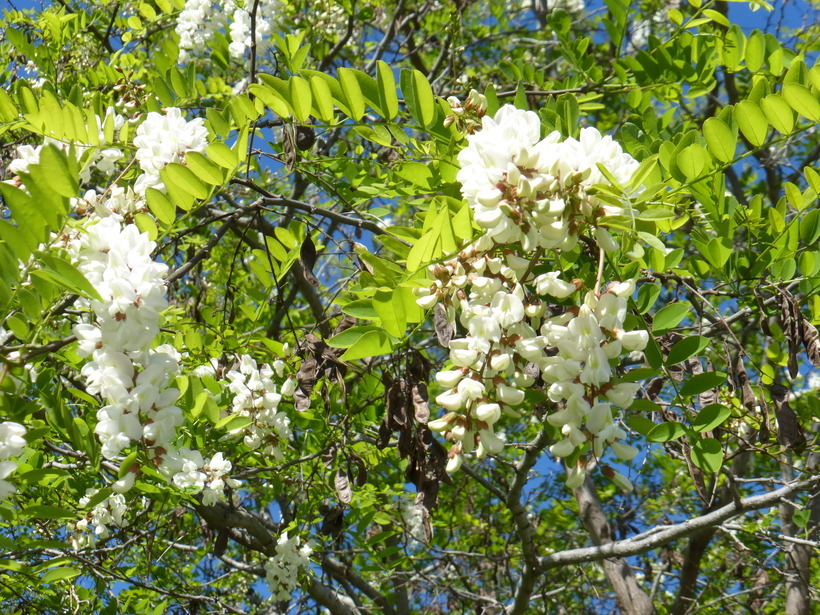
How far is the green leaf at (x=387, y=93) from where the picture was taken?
64.2 inches

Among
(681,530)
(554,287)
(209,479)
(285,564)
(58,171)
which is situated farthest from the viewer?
(285,564)

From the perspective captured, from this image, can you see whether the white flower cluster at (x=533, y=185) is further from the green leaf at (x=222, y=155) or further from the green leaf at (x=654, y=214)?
the green leaf at (x=222, y=155)

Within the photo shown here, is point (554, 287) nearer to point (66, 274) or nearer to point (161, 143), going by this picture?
point (66, 274)

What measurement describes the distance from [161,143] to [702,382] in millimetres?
1328

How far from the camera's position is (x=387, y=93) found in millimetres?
1652

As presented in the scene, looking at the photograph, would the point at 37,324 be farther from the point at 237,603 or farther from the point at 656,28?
the point at 656,28

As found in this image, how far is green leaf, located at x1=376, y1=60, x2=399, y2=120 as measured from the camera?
163 cm

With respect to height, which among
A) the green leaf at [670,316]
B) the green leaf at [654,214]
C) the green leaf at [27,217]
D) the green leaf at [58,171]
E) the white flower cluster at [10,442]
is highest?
the green leaf at [670,316]

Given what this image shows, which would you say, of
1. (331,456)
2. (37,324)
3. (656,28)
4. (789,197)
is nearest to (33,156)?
(37,324)

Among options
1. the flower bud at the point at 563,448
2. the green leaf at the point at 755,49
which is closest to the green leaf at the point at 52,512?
the flower bud at the point at 563,448

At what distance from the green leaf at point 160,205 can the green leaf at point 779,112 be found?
1.27m

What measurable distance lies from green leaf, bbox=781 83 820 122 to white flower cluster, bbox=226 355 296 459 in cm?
164

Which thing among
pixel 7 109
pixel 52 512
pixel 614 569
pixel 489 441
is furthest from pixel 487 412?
pixel 614 569

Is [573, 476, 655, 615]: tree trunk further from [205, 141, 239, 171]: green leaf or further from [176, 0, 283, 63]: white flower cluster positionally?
[205, 141, 239, 171]: green leaf
